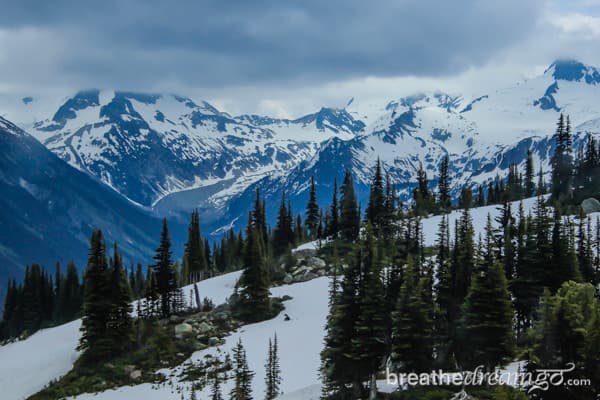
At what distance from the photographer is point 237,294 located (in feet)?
274

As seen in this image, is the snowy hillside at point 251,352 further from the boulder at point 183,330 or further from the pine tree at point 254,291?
the boulder at point 183,330

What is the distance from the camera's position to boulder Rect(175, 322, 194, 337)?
72.2m

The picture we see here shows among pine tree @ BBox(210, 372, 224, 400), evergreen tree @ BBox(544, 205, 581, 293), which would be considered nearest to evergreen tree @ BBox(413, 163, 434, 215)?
evergreen tree @ BBox(544, 205, 581, 293)

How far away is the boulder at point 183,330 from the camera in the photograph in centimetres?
7219

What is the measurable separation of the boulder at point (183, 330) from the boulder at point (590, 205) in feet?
241

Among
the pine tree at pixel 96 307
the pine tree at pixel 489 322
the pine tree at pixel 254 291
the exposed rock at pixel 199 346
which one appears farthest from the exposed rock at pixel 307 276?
the pine tree at pixel 489 322

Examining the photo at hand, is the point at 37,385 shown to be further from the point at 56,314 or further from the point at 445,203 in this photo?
the point at 445,203

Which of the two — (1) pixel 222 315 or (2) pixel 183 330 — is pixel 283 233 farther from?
(2) pixel 183 330

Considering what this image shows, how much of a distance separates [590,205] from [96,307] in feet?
281

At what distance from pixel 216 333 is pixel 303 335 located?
11.2 m

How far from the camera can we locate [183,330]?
72625mm

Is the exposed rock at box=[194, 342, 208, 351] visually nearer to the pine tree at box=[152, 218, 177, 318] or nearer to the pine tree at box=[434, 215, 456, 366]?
the pine tree at box=[152, 218, 177, 318]

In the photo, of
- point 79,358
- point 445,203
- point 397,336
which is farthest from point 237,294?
point 445,203

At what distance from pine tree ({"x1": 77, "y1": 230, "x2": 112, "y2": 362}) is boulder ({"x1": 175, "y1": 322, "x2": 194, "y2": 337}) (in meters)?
7.98
